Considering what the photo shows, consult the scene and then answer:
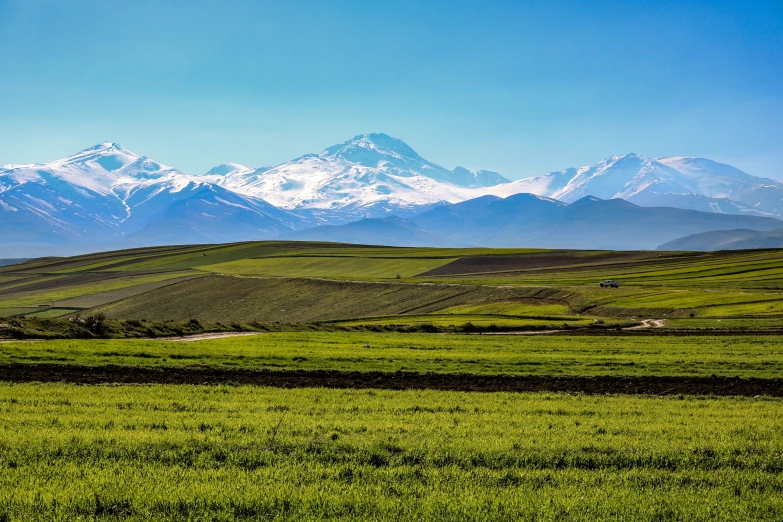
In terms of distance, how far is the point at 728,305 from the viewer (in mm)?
76688

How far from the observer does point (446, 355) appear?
128 ft

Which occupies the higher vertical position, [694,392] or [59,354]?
[59,354]

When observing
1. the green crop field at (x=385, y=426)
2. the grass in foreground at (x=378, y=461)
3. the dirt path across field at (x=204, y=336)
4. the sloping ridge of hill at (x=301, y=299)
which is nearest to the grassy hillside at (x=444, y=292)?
the sloping ridge of hill at (x=301, y=299)

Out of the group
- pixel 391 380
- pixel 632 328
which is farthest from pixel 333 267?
pixel 391 380

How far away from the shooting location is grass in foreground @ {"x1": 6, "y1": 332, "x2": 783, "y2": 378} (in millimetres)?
32906

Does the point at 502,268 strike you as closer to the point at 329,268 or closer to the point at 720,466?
the point at 329,268

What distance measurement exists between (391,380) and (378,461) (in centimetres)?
1619

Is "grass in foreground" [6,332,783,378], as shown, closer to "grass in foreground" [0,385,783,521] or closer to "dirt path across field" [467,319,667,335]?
"grass in foreground" [0,385,783,521]

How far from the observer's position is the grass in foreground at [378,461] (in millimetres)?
10883

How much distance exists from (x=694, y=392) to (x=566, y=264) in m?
148

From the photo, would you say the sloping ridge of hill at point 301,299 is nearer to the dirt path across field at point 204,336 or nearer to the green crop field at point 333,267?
the green crop field at point 333,267

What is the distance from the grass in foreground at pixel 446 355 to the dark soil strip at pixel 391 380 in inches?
54.9

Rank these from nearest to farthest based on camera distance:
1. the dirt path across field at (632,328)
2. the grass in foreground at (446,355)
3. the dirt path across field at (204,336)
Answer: the grass in foreground at (446,355) → the dirt path across field at (204,336) → the dirt path across field at (632,328)

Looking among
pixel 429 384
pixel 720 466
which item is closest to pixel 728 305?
pixel 429 384
